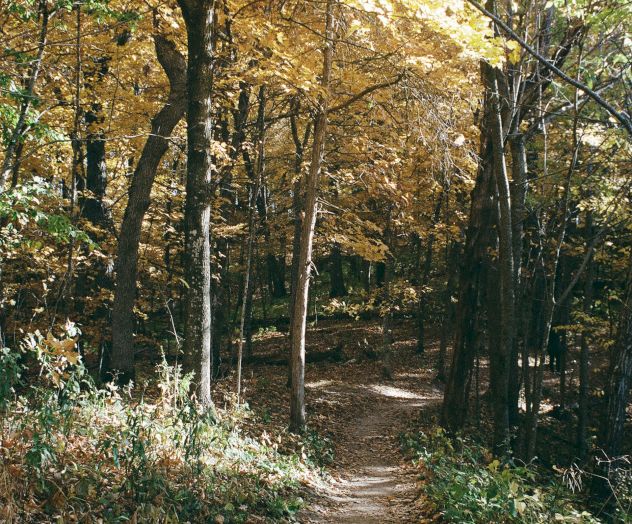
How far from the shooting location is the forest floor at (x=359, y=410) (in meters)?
7.47

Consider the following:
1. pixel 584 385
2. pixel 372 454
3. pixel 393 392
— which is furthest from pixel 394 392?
pixel 372 454

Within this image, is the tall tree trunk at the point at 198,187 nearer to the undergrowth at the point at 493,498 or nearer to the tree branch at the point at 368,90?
the tree branch at the point at 368,90

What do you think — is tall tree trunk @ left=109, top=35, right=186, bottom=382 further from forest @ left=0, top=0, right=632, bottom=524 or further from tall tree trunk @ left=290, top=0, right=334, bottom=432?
tall tree trunk @ left=290, top=0, right=334, bottom=432

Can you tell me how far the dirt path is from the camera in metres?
7.10

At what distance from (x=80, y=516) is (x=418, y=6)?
6.22 m

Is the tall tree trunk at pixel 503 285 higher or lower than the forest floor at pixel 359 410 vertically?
higher

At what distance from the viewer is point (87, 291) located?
14.3m

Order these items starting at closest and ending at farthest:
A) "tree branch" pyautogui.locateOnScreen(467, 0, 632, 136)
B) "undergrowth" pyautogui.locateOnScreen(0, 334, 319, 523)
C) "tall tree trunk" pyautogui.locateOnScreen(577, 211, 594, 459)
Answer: "tree branch" pyautogui.locateOnScreen(467, 0, 632, 136) < "undergrowth" pyautogui.locateOnScreen(0, 334, 319, 523) < "tall tree trunk" pyautogui.locateOnScreen(577, 211, 594, 459)

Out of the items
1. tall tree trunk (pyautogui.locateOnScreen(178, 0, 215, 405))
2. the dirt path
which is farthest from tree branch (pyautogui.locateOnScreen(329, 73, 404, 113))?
the dirt path

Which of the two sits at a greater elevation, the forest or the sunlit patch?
the forest

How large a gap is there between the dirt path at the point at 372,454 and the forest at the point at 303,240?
84 mm

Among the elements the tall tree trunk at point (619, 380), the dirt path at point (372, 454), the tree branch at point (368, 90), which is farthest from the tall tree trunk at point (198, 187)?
the tall tree trunk at point (619, 380)

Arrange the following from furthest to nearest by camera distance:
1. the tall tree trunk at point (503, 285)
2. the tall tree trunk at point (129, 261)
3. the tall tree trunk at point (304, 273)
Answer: the tall tree trunk at point (129, 261)
the tall tree trunk at point (304, 273)
the tall tree trunk at point (503, 285)

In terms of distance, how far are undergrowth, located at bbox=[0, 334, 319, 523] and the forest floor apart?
1.00 m
